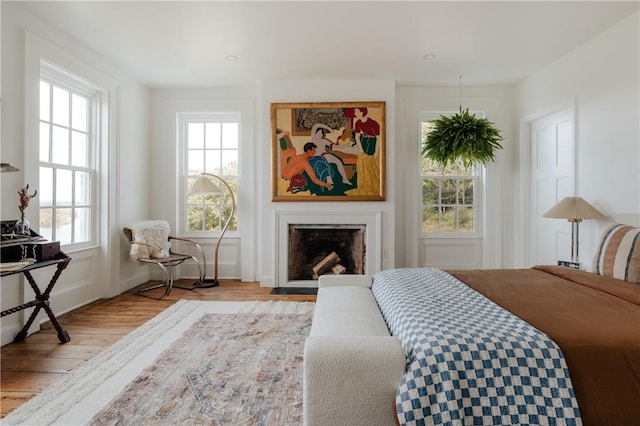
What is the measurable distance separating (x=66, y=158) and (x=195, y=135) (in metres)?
1.67

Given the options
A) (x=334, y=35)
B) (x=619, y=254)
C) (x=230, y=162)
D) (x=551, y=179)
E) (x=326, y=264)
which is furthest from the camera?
(x=230, y=162)

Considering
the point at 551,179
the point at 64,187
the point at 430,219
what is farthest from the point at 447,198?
the point at 64,187

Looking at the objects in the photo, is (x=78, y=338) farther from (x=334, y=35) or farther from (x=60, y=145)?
(x=334, y=35)

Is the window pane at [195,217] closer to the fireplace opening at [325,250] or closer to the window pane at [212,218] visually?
the window pane at [212,218]

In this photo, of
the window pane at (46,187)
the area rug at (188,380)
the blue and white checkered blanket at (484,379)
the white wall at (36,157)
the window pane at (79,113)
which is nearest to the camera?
the blue and white checkered blanket at (484,379)

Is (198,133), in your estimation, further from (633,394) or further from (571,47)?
(633,394)

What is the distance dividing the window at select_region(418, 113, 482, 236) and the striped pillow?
211 centimetres

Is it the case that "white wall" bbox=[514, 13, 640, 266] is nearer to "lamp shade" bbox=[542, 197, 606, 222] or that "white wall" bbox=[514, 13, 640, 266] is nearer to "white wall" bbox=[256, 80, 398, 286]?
"lamp shade" bbox=[542, 197, 606, 222]

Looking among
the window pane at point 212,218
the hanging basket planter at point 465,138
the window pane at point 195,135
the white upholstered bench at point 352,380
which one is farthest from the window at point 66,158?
the hanging basket planter at point 465,138

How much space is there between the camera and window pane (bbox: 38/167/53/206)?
3110mm

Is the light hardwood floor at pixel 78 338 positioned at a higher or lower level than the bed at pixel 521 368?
lower

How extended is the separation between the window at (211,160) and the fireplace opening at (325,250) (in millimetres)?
979

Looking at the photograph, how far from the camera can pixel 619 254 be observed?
7.39ft

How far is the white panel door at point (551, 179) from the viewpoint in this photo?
3564 millimetres
